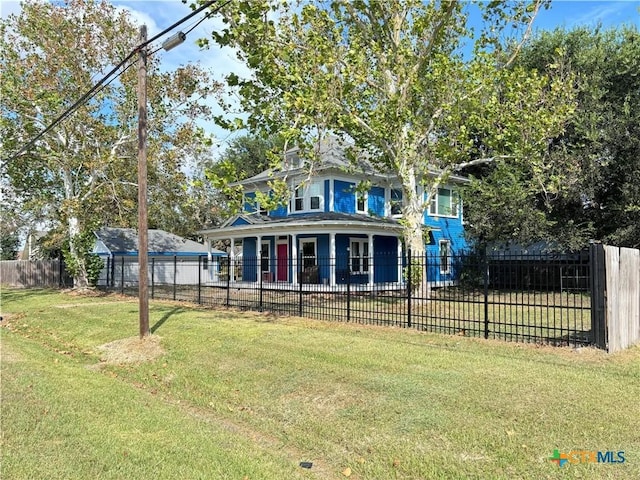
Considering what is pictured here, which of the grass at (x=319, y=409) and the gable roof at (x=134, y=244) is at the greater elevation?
the gable roof at (x=134, y=244)

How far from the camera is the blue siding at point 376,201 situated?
86.4 ft

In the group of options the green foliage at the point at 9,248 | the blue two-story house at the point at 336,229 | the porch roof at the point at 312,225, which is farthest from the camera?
the green foliage at the point at 9,248

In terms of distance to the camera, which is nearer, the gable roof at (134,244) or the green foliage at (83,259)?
the green foliage at (83,259)

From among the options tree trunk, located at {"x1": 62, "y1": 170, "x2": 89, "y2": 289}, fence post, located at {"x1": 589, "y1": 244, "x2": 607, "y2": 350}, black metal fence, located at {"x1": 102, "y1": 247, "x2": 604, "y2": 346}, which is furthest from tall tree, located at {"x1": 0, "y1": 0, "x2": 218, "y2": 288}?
fence post, located at {"x1": 589, "y1": 244, "x2": 607, "y2": 350}

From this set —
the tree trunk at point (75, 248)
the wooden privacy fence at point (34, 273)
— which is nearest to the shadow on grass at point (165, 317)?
the tree trunk at point (75, 248)

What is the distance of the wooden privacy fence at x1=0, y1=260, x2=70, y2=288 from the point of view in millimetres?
31000

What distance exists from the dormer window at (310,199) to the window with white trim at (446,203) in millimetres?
6775

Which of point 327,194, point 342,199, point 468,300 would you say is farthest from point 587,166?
point 468,300

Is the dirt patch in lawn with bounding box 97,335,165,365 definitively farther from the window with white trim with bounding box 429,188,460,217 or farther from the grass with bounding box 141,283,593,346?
the window with white trim with bounding box 429,188,460,217

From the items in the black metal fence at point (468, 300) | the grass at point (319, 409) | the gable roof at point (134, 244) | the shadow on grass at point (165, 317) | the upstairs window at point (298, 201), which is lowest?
the grass at point (319, 409)

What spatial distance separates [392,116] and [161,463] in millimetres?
11651

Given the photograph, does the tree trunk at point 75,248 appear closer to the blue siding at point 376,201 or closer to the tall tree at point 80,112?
the tall tree at point 80,112

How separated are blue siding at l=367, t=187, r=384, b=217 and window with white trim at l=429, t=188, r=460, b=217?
117 inches

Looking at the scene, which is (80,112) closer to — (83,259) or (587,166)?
(83,259)
